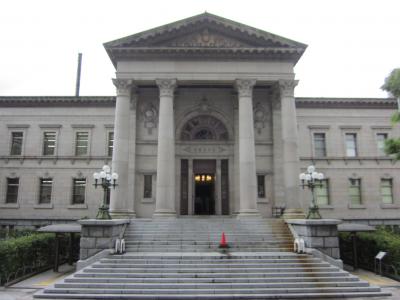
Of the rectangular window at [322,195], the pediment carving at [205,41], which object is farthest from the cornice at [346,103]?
the pediment carving at [205,41]

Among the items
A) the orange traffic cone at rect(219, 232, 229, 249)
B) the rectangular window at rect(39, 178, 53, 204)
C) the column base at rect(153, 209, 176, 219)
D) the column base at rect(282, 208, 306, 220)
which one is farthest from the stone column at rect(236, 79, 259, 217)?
the rectangular window at rect(39, 178, 53, 204)

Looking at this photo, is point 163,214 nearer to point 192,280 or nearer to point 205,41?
point 192,280

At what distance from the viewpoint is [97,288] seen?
13.7 meters

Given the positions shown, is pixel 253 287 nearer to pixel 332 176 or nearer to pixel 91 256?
pixel 91 256

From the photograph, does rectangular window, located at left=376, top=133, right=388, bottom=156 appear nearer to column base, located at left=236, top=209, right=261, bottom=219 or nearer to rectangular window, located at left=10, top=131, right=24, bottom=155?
column base, located at left=236, top=209, right=261, bottom=219

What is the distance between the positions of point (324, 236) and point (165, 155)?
11574mm

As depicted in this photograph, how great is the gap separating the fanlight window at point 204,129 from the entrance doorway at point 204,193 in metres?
3.30

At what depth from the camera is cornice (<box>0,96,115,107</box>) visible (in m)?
33.5

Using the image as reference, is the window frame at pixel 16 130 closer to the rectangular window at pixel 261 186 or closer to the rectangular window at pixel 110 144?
the rectangular window at pixel 110 144

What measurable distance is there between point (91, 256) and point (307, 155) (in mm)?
23322

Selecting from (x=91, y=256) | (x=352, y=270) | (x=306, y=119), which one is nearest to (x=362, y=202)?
(x=306, y=119)

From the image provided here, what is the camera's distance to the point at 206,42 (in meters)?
25.6

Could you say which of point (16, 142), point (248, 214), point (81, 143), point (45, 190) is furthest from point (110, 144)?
point (248, 214)

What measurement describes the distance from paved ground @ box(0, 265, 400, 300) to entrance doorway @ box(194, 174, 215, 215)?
1214 cm
